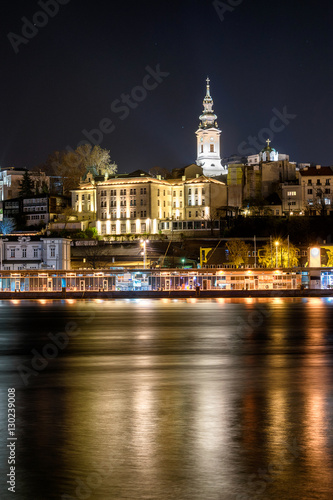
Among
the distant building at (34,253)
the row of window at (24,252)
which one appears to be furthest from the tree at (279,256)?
the row of window at (24,252)

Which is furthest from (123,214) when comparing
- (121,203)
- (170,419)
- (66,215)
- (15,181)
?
(170,419)

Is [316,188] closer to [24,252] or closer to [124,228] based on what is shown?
[124,228]

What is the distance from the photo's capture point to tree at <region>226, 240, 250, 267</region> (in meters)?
74.8

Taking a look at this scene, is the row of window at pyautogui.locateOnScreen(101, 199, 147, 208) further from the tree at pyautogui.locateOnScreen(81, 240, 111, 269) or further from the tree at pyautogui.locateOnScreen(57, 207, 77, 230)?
the tree at pyautogui.locateOnScreen(81, 240, 111, 269)

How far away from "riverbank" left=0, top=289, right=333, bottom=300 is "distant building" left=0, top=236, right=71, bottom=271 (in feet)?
51.0

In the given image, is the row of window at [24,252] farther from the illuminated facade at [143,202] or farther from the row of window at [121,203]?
the row of window at [121,203]

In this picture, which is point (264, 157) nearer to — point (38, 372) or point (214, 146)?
point (214, 146)

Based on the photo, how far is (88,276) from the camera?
171 feet

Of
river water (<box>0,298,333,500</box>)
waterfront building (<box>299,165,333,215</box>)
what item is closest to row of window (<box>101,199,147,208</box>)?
waterfront building (<box>299,165,333,215</box>)

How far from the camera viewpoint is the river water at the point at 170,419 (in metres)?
7.45

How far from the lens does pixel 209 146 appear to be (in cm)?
12656

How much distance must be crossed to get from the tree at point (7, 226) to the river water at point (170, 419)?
243 ft

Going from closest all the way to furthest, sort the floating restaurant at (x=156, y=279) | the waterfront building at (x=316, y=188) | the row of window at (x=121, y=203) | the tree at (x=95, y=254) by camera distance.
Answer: the floating restaurant at (x=156, y=279) < the tree at (x=95, y=254) < the waterfront building at (x=316, y=188) < the row of window at (x=121, y=203)

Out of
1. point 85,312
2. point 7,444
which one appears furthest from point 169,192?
point 7,444
